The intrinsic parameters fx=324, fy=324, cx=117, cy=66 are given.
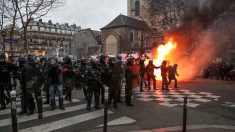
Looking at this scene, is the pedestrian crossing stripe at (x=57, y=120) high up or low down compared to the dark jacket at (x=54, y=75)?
down

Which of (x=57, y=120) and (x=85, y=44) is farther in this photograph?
(x=85, y=44)

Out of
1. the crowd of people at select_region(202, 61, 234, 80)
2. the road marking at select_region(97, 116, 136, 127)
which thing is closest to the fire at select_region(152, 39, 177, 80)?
the crowd of people at select_region(202, 61, 234, 80)

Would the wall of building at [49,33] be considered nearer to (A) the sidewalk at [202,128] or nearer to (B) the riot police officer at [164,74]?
(B) the riot police officer at [164,74]

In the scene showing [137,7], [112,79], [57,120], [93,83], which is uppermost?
[137,7]

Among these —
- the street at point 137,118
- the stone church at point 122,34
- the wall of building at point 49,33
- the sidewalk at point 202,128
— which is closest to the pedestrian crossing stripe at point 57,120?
the street at point 137,118

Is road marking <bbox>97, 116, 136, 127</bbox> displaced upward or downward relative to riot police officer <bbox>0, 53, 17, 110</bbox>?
downward

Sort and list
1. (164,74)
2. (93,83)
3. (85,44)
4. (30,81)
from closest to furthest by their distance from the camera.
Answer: (30,81) → (93,83) → (164,74) → (85,44)

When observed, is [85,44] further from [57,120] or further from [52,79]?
[57,120]

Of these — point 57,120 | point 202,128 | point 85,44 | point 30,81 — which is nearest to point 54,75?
point 30,81

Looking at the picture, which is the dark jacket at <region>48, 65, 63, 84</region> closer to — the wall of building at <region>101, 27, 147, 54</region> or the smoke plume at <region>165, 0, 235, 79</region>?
the smoke plume at <region>165, 0, 235, 79</region>

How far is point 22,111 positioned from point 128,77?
395 centimetres

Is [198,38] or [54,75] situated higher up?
[198,38]

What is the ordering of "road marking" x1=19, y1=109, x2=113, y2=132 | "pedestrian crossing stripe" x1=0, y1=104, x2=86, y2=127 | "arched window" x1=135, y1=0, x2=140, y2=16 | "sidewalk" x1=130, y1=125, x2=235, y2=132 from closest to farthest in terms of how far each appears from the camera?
"road marking" x1=19, y1=109, x2=113, y2=132 → "sidewalk" x1=130, y1=125, x2=235, y2=132 → "pedestrian crossing stripe" x1=0, y1=104, x2=86, y2=127 → "arched window" x1=135, y1=0, x2=140, y2=16

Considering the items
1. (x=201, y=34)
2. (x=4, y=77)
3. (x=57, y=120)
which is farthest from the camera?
(x=201, y=34)
